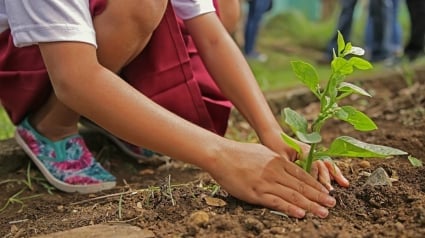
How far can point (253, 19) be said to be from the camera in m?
4.76

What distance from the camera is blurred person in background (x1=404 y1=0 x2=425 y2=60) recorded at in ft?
14.7

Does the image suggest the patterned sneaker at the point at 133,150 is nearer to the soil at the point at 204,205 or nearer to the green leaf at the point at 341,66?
the soil at the point at 204,205

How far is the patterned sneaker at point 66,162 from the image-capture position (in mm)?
2092

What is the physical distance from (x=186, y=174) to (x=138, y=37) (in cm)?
51

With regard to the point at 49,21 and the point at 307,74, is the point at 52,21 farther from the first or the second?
the point at 307,74

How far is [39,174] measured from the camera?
222 cm

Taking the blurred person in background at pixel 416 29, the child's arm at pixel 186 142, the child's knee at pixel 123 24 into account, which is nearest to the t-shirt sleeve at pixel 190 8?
the child's knee at pixel 123 24

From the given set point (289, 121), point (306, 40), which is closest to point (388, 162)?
point (289, 121)

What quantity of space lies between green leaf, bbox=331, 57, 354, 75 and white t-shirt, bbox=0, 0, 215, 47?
526mm

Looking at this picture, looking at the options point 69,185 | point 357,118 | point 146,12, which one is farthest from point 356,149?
point 69,185

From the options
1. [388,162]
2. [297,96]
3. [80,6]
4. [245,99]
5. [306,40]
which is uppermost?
[80,6]

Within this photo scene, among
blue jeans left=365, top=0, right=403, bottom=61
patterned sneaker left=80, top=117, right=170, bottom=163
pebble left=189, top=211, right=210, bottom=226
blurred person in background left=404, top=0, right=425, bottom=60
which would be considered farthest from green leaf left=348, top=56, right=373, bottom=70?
blue jeans left=365, top=0, right=403, bottom=61

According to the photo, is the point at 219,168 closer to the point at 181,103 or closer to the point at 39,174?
the point at 181,103

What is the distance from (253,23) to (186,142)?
343cm
